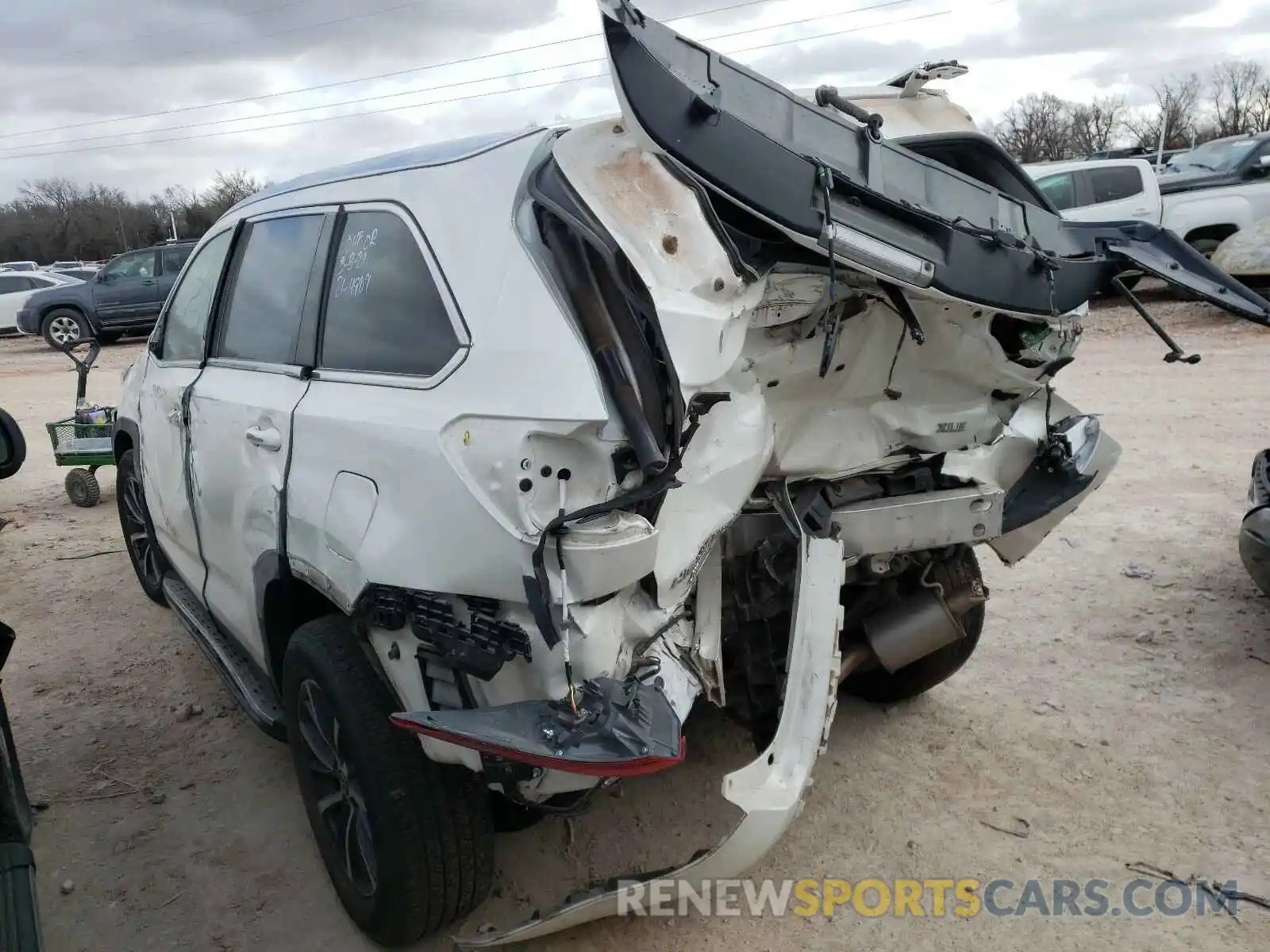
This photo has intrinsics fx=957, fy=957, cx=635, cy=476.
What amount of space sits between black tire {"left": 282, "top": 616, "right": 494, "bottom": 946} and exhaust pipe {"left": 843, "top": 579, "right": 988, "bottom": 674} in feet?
4.90

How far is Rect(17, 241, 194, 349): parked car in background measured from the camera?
17.5 m

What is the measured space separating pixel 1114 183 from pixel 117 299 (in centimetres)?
1649

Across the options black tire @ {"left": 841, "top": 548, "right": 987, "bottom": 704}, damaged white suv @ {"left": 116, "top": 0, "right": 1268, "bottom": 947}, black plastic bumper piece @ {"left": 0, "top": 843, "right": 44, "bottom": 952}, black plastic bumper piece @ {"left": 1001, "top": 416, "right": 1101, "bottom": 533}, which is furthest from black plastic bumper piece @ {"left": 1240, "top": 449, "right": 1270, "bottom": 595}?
black plastic bumper piece @ {"left": 0, "top": 843, "right": 44, "bottom": 952}

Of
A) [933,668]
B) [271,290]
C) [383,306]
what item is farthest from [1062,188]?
[383,306]

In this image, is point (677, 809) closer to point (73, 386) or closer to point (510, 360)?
point (510, 360)

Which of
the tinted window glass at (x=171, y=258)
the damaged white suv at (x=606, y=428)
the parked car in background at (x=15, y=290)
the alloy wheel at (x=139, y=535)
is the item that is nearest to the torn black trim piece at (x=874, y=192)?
the damaged white suv at (x=606, y=428)

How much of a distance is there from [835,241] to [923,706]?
2.32 m

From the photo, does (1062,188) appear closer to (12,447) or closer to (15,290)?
(12,447)

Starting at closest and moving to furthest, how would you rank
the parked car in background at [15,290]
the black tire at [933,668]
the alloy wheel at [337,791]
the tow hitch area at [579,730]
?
the tow hitch area at [579,730], the alloy wheel at [337,791], the black tire at [933,668], the parked car in background at [15,290]

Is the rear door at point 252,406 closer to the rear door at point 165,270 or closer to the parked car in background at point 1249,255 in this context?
the parked car in background at point 1249,255

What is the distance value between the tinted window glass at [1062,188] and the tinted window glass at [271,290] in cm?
1147

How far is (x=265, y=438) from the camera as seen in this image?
275 cm

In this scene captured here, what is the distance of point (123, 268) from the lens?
17.6 metres

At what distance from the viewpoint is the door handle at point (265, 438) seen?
8.88 feet
